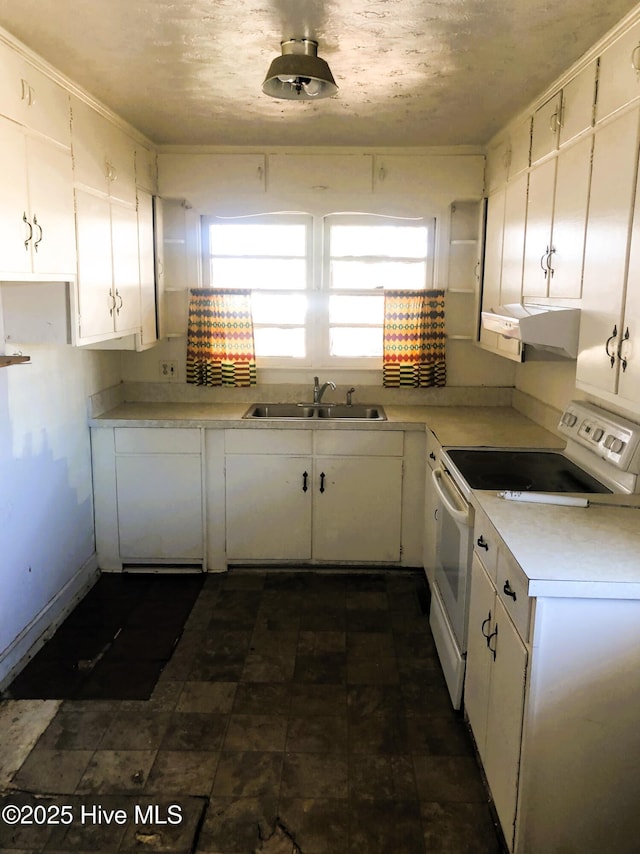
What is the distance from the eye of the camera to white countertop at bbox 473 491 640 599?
5.49ft

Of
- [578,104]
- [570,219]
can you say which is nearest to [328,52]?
[578,104]

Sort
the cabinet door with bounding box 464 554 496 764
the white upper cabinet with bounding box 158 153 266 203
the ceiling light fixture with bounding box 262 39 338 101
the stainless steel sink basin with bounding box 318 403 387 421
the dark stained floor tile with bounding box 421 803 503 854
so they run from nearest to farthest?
1. the dark stained floor tile with bounding box 421 803 503 854
2. the cabinet door with bounding box 464 554 496 764
3. the ceiling light fixture with bounding box 262 39 338 101
4. the white upper cabinet with bounding box 158 153 266 203
5. the stainless steel sink basin with bounding box 318 403 387 421

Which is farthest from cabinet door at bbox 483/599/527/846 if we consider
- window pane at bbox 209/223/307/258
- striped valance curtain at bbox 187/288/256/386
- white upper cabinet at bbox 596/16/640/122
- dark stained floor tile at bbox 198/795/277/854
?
window pane at bbox 209/223/307/258

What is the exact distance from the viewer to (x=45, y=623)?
3.14m

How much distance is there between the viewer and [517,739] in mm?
1785

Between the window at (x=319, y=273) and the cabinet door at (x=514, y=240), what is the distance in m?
0.85

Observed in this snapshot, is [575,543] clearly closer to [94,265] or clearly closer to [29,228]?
[29,228]

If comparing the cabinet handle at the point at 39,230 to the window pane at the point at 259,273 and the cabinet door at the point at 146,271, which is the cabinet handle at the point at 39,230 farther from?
the window pane at the point at 259,273

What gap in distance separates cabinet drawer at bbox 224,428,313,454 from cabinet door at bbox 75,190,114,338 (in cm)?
91

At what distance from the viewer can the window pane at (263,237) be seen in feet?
13.8

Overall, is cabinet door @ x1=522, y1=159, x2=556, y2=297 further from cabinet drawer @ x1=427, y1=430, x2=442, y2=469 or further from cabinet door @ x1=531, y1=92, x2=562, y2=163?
cabinet drawer @ x1=427, y1=430, x2=442, y2=469

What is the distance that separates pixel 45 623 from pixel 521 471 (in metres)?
2.27

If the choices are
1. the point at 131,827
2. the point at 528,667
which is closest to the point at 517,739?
the point at 528,667

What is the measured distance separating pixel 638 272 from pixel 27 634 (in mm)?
2809
